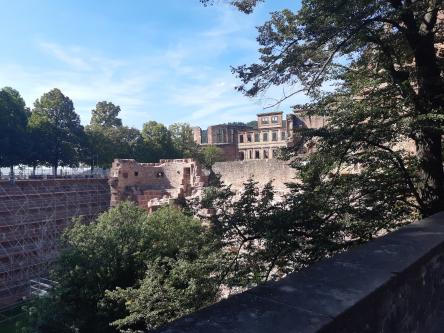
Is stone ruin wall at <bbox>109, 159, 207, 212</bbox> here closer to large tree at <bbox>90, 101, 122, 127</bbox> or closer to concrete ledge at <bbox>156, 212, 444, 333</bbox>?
large tree at <bbox>90, 101, 122, 127</bbox>

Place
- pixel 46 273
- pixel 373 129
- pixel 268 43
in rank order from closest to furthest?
pixel 373 129
pixel 268 43
pixel 46 273

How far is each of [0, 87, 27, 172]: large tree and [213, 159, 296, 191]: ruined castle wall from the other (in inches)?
640

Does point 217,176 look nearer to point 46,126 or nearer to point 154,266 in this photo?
point 154,266

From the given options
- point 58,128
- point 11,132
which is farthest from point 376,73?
point 58,128

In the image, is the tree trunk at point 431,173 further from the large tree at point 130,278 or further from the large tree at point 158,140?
the large tree at point 158,140

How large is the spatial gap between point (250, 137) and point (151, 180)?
23538 mm

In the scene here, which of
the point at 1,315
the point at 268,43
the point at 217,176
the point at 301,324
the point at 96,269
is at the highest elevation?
the point at 268,43

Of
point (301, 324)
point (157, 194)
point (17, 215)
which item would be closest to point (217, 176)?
point (301, 324)

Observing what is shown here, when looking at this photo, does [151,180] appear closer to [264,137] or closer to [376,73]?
[264,137]

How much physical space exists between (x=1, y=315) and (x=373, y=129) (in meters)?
19.4

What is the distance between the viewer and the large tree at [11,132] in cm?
3025

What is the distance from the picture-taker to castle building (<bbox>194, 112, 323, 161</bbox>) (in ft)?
164

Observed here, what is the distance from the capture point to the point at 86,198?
96.2 ft

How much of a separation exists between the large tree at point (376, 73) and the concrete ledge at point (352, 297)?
227cm
